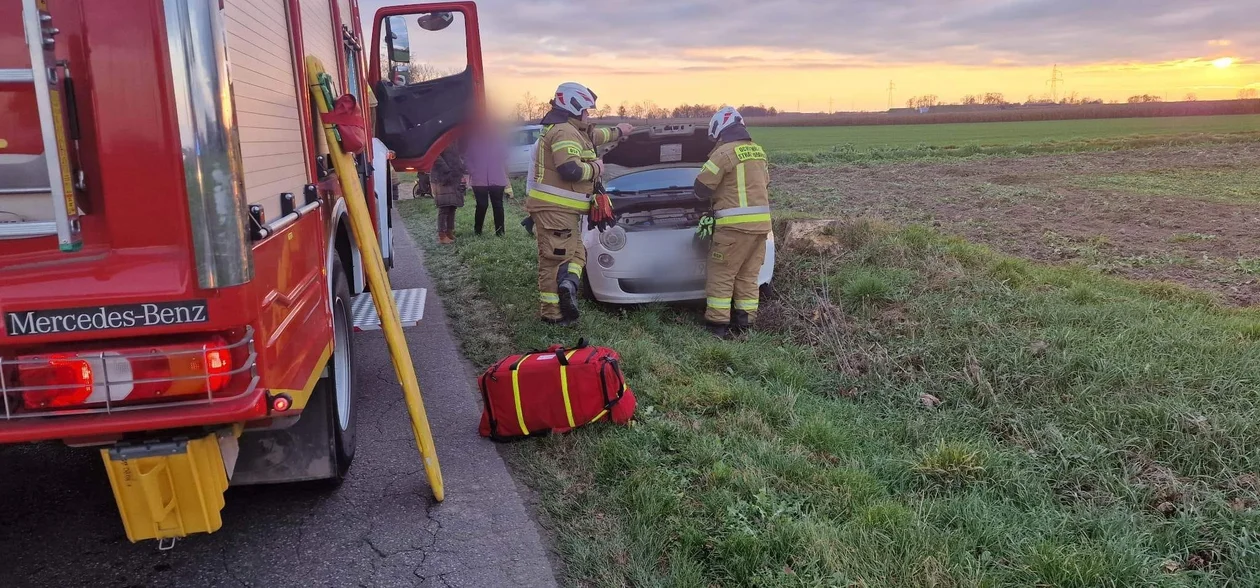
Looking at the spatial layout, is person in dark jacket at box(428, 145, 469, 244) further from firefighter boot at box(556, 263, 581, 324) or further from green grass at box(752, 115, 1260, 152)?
green grass at box(752, 115, 1260, 152)

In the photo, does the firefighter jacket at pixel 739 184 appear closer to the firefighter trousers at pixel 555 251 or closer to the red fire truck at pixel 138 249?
the firefighter trousers at pixel 555 251

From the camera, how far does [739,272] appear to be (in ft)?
20.3

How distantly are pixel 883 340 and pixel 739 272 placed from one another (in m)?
1.34

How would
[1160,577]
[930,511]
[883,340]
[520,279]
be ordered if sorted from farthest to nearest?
[520,279] → [883,340] → [930,511] → [1160,577]

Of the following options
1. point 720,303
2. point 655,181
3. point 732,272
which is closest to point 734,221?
point 732,272

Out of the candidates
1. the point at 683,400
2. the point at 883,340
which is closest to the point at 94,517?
the point at 683,400

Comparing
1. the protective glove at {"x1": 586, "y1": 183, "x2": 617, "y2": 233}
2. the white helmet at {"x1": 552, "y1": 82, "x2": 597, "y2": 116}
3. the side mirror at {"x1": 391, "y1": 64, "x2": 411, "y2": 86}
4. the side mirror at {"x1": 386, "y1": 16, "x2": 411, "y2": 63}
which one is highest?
the side mirror at {"x1": 386, "y1": 16, "x2": 411, "y2": 63}

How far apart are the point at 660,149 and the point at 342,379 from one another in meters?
4.10

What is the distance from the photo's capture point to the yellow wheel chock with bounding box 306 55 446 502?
134 inches

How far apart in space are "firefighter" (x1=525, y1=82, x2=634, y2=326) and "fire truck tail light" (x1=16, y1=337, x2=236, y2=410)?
12.8 feet

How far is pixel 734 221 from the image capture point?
6012 millimetres

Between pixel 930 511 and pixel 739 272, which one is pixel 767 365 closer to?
pixel 739 272

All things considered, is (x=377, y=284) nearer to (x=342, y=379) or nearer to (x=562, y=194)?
(x=342, y=379)

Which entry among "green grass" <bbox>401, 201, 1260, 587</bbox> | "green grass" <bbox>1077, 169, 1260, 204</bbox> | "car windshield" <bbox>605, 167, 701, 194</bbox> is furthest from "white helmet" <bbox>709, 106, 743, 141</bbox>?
"green grass" <bbox>1077, 169, 1260, 204</bbox>
